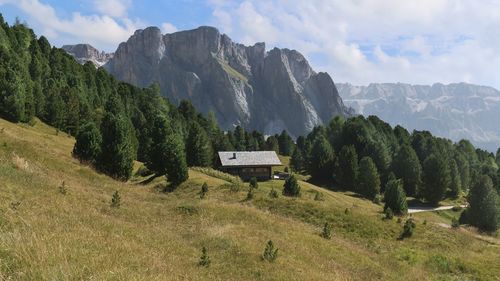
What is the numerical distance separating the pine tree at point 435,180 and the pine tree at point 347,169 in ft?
52.4

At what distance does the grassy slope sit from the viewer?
8906 millimetres

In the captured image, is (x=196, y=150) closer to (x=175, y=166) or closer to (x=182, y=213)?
(x=175, y=166)

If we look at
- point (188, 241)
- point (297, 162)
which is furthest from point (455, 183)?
point (188, 241)

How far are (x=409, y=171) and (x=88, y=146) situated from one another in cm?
7602

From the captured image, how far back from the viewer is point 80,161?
1777 inches

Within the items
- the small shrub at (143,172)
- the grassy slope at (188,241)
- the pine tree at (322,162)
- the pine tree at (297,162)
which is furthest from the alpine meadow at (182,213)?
the pine tree at (297,162)

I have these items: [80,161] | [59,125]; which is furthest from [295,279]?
[59,125]

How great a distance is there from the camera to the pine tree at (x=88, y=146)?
46.2 m

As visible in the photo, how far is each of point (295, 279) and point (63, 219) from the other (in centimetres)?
851

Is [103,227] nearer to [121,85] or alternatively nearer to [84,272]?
[84,272]

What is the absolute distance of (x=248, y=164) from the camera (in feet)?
277

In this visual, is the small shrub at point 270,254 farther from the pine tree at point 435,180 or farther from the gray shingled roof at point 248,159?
the pine tree at point 435,180

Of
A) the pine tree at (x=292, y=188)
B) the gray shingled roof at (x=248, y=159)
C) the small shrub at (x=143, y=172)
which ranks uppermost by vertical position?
the gray shingled roof at (x=248, y=159)

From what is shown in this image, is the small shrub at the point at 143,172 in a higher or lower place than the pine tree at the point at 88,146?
lower
